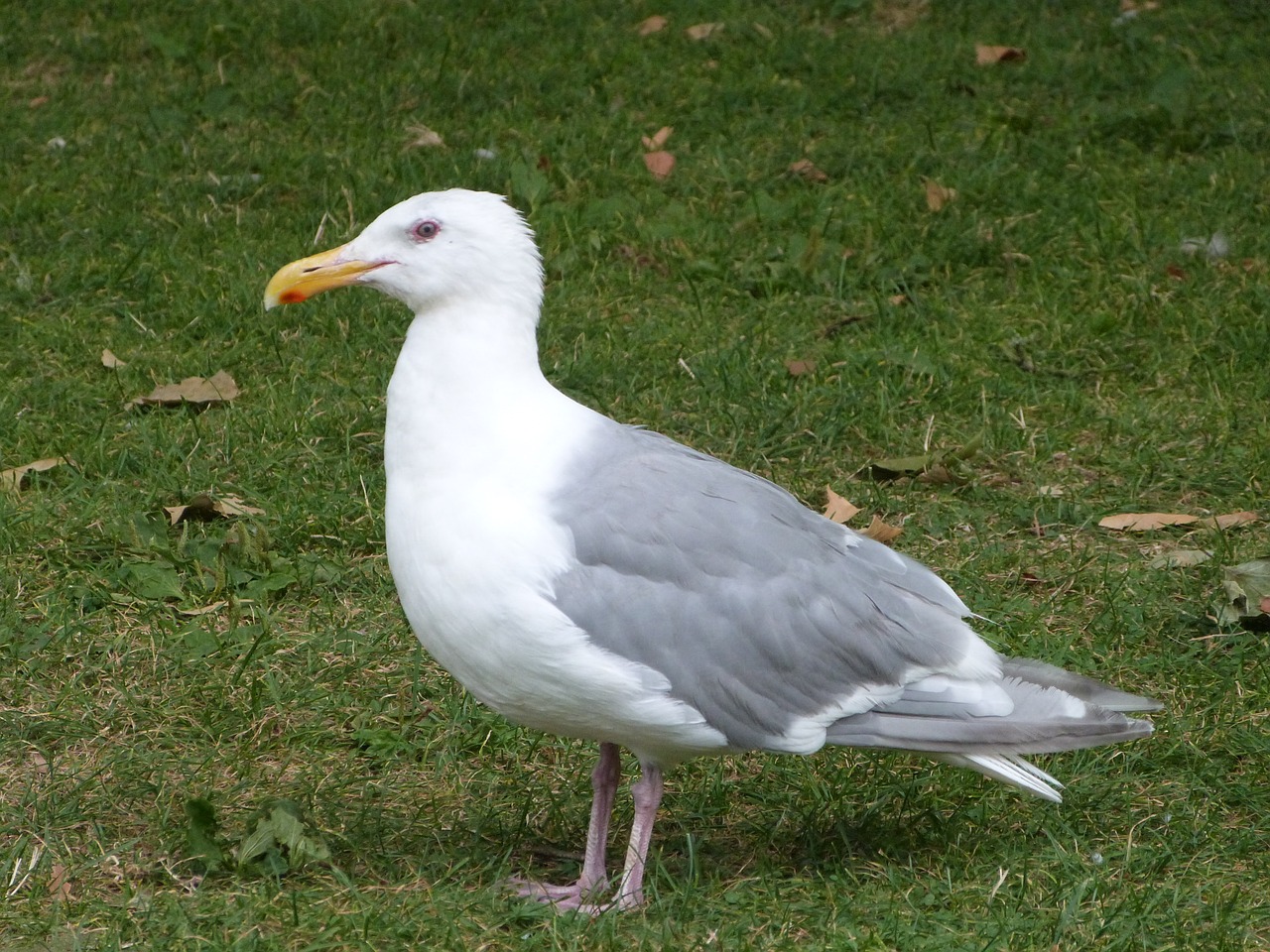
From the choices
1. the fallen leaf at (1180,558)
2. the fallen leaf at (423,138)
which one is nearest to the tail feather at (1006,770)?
the fallen leaf at (1180,558)

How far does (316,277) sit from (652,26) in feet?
18.6

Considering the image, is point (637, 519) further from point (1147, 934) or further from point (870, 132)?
point (870, 132)

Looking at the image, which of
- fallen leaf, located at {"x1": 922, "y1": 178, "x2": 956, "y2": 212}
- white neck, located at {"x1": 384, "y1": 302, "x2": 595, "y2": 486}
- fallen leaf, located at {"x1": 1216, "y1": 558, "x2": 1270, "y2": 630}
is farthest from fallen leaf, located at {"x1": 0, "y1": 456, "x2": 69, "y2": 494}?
fallen leaf, located at {"x1": 922, "y1": 178, "x2": 956, "y2": 212}

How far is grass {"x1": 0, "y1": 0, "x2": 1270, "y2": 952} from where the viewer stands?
12.0 ft

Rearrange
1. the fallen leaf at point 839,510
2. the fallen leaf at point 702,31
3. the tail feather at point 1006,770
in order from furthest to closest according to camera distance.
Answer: the fallen leaf at point 702,31 → the fallen leaf at point 839,510 → the tail feather at point 1006,770

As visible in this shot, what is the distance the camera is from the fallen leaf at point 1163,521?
514cm

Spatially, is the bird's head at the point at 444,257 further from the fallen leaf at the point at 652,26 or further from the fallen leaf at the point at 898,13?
the fallen leaf at the point at 898,13

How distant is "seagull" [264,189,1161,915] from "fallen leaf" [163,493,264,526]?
4.71ft

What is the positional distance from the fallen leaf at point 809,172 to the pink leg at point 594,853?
4.11 metres

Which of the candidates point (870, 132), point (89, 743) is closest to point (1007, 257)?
point (870, 132)

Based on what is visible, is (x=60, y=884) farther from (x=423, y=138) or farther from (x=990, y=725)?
(x=423, y=138)

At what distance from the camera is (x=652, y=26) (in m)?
8.97

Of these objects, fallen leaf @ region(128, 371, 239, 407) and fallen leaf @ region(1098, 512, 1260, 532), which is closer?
fallen leaf @ region(1098, 512, 1260, 532)

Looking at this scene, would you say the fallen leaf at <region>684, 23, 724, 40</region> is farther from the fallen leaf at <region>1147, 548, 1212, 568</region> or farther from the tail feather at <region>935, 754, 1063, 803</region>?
the tail feather at <region>935, 754, 1063, 803</region>
